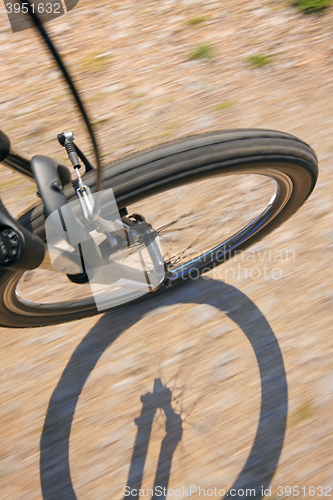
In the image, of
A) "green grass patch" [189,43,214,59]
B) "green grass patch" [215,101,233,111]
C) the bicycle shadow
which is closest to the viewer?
the bicycle shadow

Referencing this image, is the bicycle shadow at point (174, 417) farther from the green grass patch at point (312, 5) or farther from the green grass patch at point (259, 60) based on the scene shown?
the green grass patch at point (312, 5)

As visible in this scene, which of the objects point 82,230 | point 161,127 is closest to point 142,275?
point 82,230

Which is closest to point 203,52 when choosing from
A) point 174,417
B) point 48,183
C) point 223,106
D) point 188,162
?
point 223,106

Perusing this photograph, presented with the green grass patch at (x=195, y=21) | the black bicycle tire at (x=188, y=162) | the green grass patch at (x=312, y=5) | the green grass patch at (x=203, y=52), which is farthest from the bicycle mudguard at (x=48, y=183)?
the green grass patch at (x=312, y=5)

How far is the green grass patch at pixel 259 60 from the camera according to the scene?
7.77 ft

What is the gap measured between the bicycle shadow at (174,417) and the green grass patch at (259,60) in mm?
1316

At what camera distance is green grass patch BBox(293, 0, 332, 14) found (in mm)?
2484

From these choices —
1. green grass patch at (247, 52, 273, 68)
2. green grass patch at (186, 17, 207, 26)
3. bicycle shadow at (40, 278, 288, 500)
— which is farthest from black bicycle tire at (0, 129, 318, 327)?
green grass patch at (186, 17, 207, 26)

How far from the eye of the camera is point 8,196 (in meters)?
2.13

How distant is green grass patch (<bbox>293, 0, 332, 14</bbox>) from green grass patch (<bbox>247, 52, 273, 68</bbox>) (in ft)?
1.39

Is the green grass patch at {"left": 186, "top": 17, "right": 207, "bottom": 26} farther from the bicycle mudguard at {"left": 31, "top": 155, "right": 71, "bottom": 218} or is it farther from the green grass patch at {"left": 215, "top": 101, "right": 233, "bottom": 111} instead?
the bicycle mudguard at {"left": 31, "top": 155, "right": 71, "bottom": 218}

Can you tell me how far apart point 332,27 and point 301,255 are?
4.81ft

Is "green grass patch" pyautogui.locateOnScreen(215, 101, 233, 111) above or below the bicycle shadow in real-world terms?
above

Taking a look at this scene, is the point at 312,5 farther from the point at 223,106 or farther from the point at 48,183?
the point at 48,183
